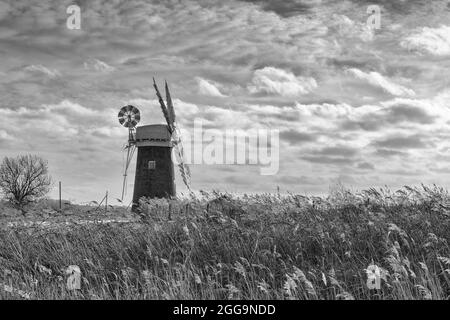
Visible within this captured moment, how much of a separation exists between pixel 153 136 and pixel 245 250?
2400cm

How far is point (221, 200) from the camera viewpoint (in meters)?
12.6

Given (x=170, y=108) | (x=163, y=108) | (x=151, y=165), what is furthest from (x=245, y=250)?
(x=170, y=108)

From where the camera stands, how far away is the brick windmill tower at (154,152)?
102 ft

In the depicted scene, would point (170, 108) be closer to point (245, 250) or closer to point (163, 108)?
point (163, 108)

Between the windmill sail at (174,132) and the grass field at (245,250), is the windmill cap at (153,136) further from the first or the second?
Answer: the grass field at (245,250)

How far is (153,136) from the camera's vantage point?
106 feet

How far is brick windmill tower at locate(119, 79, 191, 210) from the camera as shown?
31.0 meters

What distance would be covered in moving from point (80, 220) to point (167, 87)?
23.6 metres

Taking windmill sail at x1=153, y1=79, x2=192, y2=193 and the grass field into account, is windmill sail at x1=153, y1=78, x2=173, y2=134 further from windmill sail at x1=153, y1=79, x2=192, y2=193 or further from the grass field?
the grass field

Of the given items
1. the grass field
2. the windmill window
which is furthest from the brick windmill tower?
the grass field

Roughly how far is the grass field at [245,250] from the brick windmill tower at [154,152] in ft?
58.1
